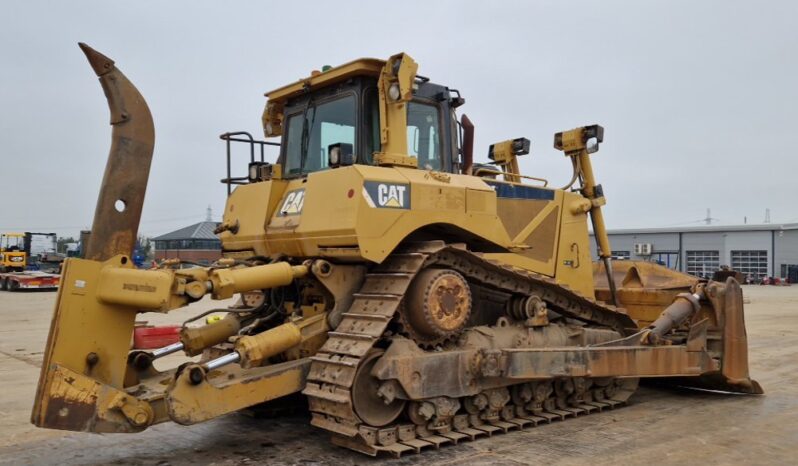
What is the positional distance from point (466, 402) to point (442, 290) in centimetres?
119

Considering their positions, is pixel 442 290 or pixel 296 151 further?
pixel 296 151

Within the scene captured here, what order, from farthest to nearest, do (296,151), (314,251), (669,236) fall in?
(669,236) → (296,151) → (314,251)

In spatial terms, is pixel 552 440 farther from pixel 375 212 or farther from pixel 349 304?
pixel 375 212

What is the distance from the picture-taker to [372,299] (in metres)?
6.48

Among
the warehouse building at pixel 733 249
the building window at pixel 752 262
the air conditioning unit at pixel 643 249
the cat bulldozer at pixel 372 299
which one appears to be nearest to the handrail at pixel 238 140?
the cat bulldozer at pixel 372 299

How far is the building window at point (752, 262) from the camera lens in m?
49.7

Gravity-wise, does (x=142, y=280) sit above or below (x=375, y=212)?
below

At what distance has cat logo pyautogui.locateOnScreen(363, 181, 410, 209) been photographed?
20.7ft

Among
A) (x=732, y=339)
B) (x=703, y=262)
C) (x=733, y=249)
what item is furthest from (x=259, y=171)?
(x=733, y=249)

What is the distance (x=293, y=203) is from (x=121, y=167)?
184 centimetres

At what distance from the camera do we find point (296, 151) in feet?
25.7

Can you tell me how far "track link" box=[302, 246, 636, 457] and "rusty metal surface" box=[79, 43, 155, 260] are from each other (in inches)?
79.8

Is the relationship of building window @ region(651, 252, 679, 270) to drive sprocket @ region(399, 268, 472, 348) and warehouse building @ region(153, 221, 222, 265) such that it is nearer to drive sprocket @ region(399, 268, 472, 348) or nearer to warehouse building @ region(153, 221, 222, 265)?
warehouse building @ region(153, 221, 222, 265)

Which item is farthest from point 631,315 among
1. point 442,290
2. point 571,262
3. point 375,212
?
point 375,212
